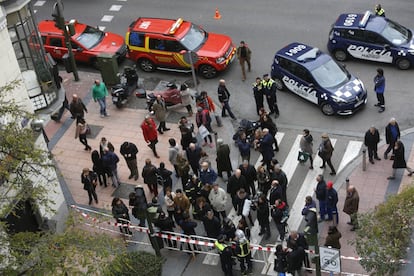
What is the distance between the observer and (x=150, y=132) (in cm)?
1950

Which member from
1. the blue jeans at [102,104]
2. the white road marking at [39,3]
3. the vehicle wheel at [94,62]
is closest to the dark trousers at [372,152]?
the blue jeans at [102,104]

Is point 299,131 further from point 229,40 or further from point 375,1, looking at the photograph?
point 375,1

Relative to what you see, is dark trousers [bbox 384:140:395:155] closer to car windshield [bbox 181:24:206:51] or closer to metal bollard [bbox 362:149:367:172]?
metal bollard [bbox 362:149:367:172]

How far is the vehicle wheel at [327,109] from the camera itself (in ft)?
68.3

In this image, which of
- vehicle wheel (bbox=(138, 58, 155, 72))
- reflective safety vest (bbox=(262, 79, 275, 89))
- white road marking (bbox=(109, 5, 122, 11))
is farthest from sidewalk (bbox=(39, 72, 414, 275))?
white road marking (bbox=(109, 5, 122, 11))

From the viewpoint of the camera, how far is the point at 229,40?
23.9 metres

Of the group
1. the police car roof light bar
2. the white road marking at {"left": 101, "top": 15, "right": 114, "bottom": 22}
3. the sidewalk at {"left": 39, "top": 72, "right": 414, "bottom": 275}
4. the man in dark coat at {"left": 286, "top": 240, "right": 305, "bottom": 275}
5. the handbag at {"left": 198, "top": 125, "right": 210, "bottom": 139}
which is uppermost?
the police car roof light bar

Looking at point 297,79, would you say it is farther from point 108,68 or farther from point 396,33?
point 108,68

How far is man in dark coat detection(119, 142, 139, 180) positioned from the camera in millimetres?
18453

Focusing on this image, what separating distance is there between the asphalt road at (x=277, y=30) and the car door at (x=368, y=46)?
0.36 metres

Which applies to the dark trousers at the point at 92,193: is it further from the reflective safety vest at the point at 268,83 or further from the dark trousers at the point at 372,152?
the dark trousers at the point at 372,152


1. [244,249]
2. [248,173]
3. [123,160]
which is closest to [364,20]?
[248,173]

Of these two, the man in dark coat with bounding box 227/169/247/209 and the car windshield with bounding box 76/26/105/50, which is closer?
the man in dark coat with bounding box 227/169/247/209

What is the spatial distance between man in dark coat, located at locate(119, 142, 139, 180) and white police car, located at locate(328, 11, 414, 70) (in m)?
8.67
